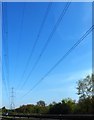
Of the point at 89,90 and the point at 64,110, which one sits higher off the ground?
the point at 89,90

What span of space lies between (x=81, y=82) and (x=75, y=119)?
4928 cm

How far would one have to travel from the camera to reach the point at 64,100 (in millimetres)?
103438

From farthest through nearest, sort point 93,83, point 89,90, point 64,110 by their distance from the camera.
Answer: point 64,110 → point 89,90 → point 93,83

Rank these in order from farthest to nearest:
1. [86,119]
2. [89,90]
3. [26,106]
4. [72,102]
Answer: [26,106] < [72,102] < [89,90] < [86,119]

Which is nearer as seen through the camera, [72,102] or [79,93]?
[79,93]

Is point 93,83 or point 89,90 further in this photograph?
point 89,90

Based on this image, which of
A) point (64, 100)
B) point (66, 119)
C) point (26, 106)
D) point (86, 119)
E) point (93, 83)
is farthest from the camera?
point (26, 106)

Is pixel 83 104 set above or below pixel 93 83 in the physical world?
below

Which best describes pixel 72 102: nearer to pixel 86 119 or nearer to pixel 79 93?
pixel 79 93

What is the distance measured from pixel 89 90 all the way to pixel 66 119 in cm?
4487

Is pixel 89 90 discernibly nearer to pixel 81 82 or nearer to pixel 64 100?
pixel 81 82

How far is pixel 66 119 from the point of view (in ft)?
96.2

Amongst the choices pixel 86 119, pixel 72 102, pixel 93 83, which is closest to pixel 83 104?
pixel 93 83

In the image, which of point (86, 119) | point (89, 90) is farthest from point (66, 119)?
point (89, 90)
